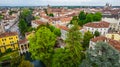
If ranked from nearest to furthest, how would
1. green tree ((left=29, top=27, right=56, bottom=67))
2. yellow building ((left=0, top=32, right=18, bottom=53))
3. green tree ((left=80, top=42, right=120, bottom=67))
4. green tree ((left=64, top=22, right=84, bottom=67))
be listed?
green tree ((left=80, top=42, right=120, bottom=67))
green tree ((left=64, top=22, right=84, bottom=67))
green tree ((left=29, top=27, right=56, bottom=67))
yellow building ((left=0, top=32, right=18, bottom=53))

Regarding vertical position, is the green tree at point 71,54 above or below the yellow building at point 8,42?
above

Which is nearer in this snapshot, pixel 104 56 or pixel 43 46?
Answer: pixel 104 56

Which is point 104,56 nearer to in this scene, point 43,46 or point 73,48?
point 73,48

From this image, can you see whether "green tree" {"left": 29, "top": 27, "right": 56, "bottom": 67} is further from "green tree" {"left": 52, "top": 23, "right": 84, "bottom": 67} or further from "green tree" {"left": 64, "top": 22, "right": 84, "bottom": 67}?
"green tree" {"left": 64, "top": 22, "right": 84, "bottom": 67}

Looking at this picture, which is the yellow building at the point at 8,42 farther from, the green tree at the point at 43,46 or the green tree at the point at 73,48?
the green tree at the point at 73,48

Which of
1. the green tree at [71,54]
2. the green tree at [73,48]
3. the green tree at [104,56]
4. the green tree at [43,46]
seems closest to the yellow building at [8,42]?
the green tree at [43,46]

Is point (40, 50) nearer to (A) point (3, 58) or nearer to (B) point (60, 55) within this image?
(B) point (60, 55)

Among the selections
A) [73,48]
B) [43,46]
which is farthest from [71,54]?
[43,46]

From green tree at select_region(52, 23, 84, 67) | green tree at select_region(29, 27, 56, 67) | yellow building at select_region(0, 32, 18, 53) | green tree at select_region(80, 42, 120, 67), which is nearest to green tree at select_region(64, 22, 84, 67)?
green tree at select_region(52, 23, 84, 67)
